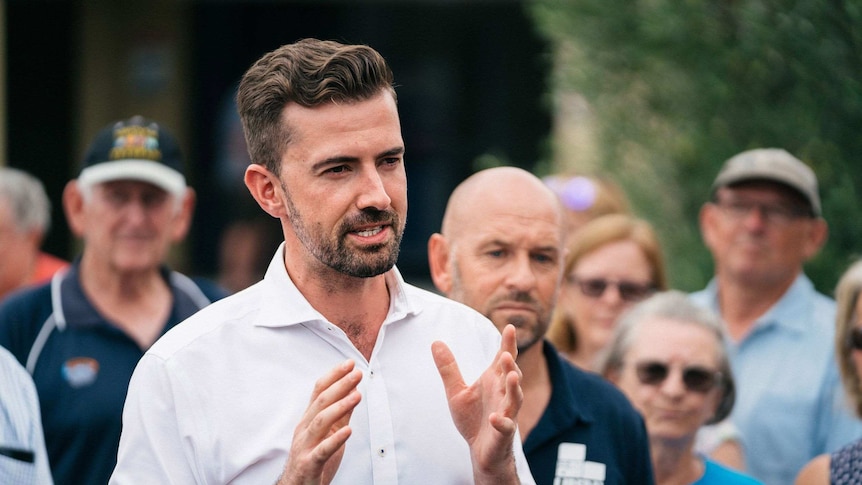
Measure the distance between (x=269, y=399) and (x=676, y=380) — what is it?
1.99m

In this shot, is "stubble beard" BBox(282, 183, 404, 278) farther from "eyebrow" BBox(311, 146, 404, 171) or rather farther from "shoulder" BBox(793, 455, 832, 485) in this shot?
"shoulder" BBox(793, 455, 832, 485)

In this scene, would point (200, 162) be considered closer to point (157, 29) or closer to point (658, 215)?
point (157, 29)

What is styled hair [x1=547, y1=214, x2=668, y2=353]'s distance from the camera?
558cm

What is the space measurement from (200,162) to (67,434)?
9.62m

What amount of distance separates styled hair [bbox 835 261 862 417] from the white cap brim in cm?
270

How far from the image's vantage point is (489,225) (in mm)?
3908

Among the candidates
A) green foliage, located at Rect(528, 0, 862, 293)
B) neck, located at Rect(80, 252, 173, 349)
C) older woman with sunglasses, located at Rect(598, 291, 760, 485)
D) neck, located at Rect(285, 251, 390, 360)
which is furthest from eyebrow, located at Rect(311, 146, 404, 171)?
green foliage, located at Rect(528, 0, 862, 293)

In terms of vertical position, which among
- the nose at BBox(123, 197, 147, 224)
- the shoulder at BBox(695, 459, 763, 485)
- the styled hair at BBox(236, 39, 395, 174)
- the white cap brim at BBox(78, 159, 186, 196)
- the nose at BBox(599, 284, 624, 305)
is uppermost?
the styled hair at BBox(236, 39, 395, 174)

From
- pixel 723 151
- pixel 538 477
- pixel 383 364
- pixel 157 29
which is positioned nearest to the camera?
pixel 383 364

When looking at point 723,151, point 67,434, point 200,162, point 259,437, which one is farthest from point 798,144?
point 200,162

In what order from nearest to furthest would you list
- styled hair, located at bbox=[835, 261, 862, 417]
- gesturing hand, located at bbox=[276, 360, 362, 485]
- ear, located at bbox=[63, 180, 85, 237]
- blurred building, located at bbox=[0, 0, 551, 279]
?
gesturing hand, located at bbox=[276, 360, 362, 485], styled hair, located at bbox=[835, 261, 862, 417], ear, located at bbox=[63, 180, 85, 237], blurred building, located at bbox=[0, 0, 551, 279]

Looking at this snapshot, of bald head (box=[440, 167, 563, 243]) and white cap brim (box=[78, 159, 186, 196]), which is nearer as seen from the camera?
bald head (box=[440, 167, 563, 243])

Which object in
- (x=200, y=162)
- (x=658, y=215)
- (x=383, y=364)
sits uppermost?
(x=383, y=364)

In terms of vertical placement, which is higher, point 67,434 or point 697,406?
point 697,406
